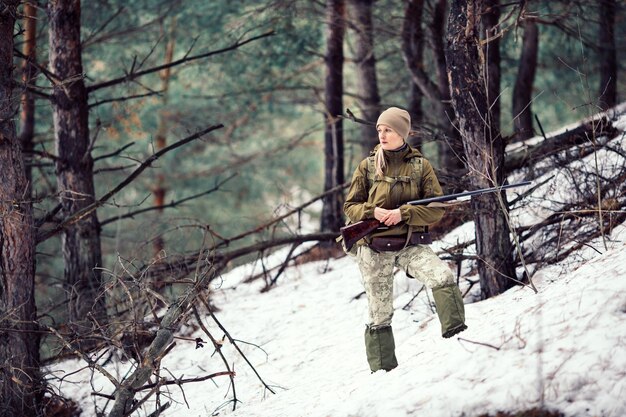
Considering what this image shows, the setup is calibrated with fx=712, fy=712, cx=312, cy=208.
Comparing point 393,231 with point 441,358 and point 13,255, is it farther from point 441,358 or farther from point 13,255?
point 13,255

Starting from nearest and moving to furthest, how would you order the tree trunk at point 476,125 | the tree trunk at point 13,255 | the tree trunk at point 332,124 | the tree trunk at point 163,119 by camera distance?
1. the tree trunk at point 476,125
2. the tree trunk at point 13,255
3. the tree trunk at point 332,124
4. the tree trunk at point 163,119

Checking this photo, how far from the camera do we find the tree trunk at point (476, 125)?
6.03 metres

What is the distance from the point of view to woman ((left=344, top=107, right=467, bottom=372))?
16.3 feet

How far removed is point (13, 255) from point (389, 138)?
363cm

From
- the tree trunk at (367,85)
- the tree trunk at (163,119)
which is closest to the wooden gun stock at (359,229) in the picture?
the tree trunk at (367,85)

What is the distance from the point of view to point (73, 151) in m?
8.30

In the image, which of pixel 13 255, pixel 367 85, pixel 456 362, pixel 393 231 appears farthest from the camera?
pixel 367 85

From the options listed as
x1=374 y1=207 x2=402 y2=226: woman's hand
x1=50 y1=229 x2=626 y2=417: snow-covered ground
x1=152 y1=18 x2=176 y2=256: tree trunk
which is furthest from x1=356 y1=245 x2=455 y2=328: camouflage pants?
x1=152 y1=18 x2=176 y2=256: tree trunk

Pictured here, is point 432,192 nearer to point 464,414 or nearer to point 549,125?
point 464,414

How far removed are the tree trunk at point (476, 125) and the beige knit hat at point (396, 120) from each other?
1.04m

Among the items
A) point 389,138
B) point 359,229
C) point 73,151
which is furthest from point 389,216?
point 73,151

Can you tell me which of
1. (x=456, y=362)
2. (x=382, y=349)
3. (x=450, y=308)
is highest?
(x=450, y=308)

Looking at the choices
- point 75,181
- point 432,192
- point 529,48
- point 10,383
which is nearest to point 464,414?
point 432,192

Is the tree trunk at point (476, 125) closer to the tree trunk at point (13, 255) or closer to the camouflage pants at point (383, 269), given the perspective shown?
the camouflage pants at point (383, 269)
